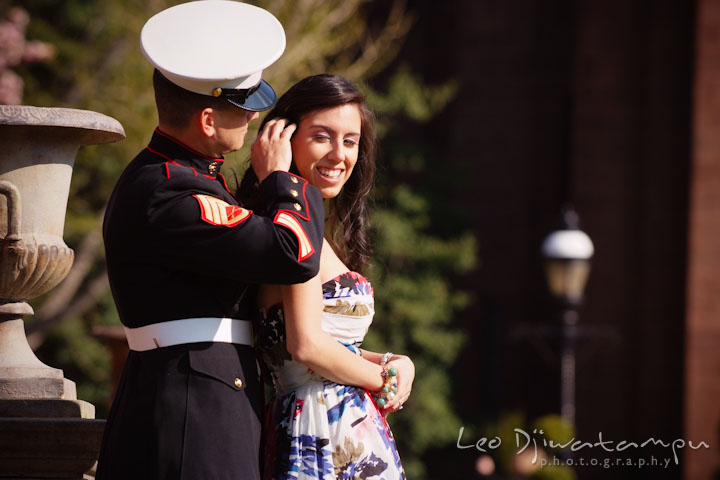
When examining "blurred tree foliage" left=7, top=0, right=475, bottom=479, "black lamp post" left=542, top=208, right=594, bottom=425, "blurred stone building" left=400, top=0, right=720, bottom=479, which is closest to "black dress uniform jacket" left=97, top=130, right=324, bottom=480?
"blurred tree foliage" left=7, top=0, right=475, bottom=479

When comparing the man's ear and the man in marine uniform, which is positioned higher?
the man's ear

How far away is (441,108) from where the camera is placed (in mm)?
16875

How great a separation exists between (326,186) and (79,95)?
823 centimetres

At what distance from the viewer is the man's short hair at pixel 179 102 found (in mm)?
2852

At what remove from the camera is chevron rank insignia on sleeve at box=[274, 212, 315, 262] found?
2723mm

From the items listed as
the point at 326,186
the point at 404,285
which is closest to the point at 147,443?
the point at 326,186

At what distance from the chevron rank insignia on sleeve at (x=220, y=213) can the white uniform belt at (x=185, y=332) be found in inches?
10.1

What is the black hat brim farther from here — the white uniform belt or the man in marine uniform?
the white uniform belt

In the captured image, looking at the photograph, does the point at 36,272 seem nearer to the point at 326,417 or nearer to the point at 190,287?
the point at 190,287

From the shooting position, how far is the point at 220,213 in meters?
2.71

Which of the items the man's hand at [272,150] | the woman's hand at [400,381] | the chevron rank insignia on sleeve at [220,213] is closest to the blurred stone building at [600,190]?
the woman's hand at [400,381]

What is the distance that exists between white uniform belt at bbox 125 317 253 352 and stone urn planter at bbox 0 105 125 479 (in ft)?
2.52

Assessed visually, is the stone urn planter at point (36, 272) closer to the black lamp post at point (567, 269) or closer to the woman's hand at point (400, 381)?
the woman's hand at point (400, 381)

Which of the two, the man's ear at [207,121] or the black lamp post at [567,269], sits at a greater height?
the man's ear at [207,121]
